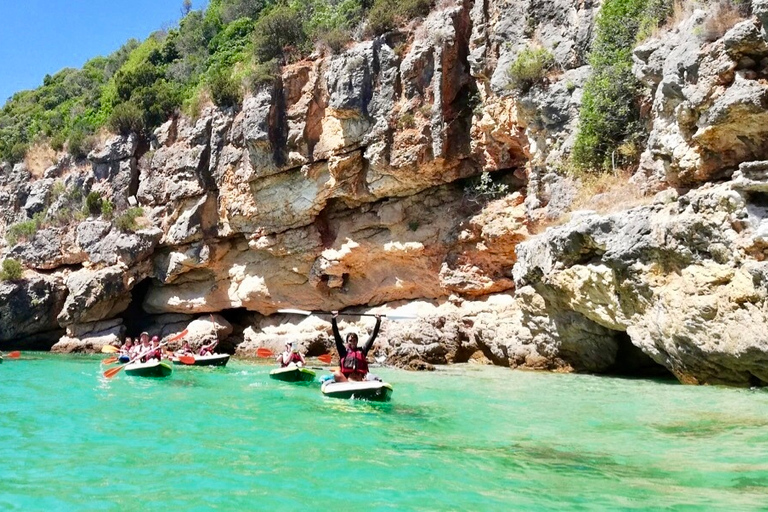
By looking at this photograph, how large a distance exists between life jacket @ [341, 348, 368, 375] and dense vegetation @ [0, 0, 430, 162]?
13.0m

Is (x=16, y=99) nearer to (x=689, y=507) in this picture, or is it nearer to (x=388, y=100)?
(x=388, y=100)

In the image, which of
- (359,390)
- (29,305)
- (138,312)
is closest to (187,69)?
(138,312)

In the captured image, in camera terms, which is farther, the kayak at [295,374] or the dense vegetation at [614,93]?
the kayak at [295,374]

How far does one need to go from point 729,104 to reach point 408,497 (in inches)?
318

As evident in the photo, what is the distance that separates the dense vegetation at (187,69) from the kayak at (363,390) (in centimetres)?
1381

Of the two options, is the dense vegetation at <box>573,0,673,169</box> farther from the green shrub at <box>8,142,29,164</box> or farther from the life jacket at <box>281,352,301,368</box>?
the green shrub at <box>8,142,29,164</box>

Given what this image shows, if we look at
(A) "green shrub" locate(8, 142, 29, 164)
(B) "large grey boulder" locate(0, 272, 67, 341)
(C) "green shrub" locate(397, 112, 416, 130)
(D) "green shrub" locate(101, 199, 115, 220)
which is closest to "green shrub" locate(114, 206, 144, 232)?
(D) "green shrub" locate(101, 199, 115, 220)

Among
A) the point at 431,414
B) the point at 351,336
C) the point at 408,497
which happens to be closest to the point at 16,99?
the point at 351,336

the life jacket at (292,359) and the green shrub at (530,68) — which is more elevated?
the green shrub at (530,68)

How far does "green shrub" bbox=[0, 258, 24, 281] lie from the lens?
83.9ft

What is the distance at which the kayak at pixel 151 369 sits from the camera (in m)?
15.3

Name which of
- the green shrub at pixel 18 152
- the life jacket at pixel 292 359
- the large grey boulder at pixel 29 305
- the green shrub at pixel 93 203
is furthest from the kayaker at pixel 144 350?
the green shrub at pixel 18 152

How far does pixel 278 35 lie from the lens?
23.1 meters

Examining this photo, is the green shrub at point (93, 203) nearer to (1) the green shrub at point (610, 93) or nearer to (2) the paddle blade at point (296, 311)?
(2) the paddle blade at point (296, 311)
